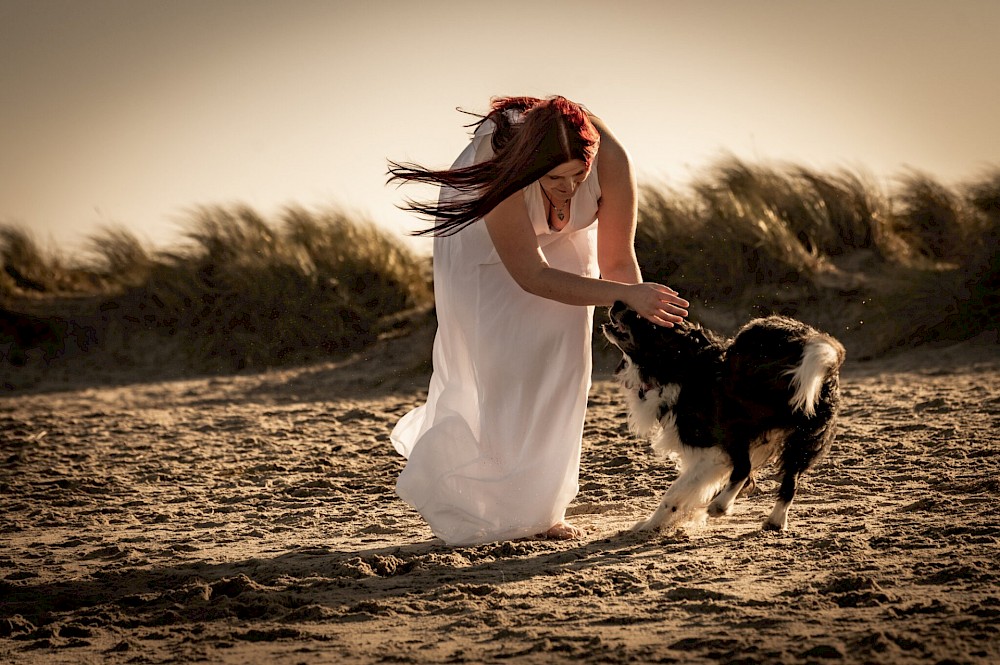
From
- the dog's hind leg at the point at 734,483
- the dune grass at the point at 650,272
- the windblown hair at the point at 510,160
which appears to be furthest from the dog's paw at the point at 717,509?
the dune grass at the point at 650,272

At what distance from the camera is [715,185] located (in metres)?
11.7

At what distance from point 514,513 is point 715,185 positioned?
24.6 ft

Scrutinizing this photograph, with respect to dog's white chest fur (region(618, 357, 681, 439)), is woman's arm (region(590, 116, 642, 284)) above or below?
above

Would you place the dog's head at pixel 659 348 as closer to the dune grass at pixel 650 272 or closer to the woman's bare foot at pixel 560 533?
the woman's bare foot at pixel 560 533

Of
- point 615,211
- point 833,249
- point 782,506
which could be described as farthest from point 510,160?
point 833,249

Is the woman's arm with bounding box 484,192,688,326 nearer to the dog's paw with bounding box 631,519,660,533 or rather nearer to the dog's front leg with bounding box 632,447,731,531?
the dog's front leg with bounding box 632,447,731,531

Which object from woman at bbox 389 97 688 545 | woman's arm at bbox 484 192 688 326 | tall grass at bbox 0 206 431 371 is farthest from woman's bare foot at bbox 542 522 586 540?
tall grass at bbox 0 206 431 371

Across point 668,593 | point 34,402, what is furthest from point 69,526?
point 34,402

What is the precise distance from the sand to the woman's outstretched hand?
0.96m

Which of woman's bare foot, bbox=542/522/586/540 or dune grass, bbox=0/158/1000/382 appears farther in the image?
dune grass, bbox=0/158/1000/382

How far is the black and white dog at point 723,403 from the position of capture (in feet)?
15.3

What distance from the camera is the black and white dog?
15.3ft

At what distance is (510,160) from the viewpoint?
180 inches

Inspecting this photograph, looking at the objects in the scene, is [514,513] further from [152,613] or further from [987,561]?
[987,561]
